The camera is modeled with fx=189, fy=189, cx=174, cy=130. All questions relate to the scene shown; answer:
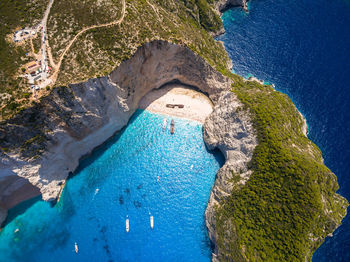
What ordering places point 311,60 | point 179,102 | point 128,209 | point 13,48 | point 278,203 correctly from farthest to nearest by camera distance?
point 311,60 → point 179,102 → point 128,209 → point 13,48 → point 278,203

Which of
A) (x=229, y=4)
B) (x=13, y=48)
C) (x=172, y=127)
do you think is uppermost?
(x=229, y=4)

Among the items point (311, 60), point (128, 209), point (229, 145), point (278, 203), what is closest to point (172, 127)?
point (229, 145)

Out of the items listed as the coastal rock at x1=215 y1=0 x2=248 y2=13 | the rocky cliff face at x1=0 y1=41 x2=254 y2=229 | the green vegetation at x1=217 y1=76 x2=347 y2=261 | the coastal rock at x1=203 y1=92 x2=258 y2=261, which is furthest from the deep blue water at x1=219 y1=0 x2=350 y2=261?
the rocky cliff face at x1=0 y1=41 x2=254 y2=229

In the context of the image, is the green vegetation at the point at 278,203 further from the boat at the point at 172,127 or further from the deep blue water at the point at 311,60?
the boat at the point at 172,127

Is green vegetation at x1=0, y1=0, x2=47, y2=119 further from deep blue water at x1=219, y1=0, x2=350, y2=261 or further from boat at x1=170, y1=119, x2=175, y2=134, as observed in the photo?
deep blue water at x1=219, y1=0, x2=350, y2=261

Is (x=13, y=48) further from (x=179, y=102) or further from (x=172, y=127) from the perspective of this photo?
(x=179, y=102)

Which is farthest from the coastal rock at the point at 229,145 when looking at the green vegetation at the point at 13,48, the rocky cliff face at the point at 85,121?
the green vegetation at the point at 13,48
